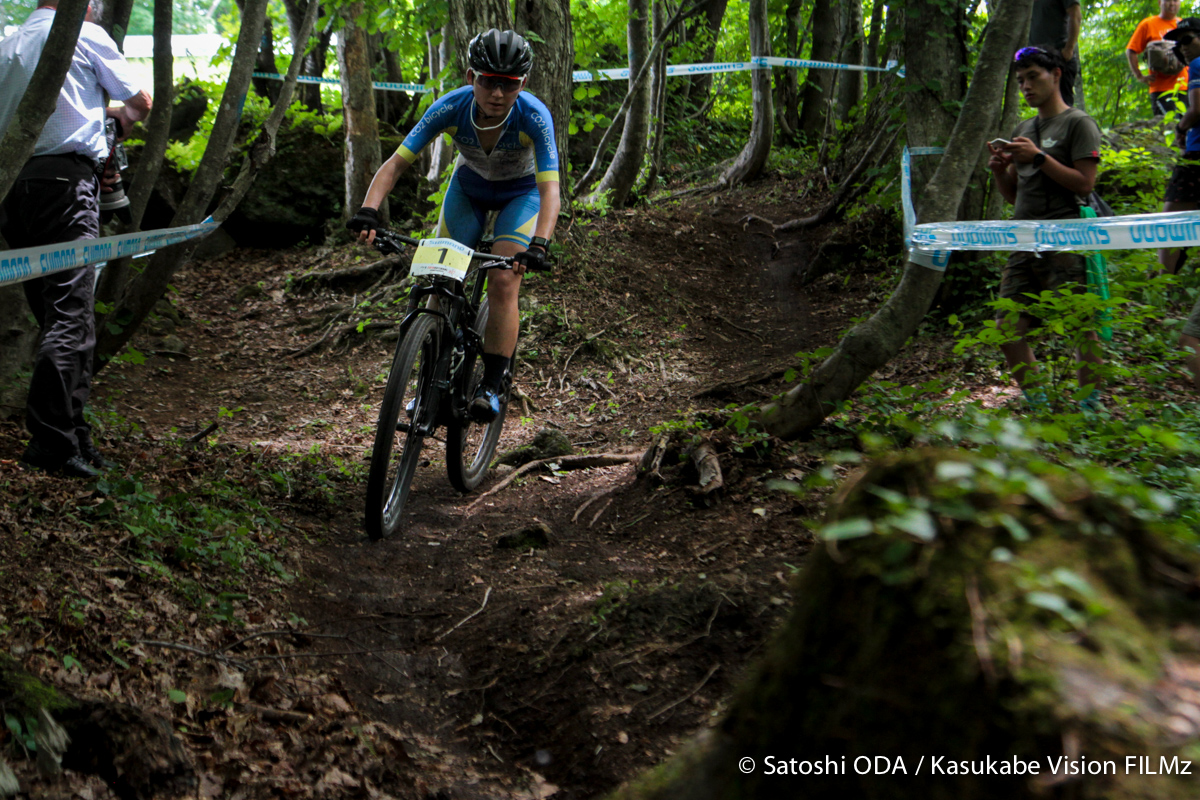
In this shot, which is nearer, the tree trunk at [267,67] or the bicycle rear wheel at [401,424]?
the bicycle rear wheel at [401,424]

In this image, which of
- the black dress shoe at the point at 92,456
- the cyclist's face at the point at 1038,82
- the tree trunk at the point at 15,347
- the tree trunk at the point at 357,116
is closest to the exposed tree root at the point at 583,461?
the black dress shoe at the point at 92,456

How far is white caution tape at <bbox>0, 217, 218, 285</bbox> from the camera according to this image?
10.2ft

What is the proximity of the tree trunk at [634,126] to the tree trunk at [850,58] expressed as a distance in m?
5.82

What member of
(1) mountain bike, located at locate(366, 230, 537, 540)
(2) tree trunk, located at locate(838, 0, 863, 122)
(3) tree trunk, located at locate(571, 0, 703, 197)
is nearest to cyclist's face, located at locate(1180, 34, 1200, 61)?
(3) tree trunk, located at locate(571, 0, 703, 197)

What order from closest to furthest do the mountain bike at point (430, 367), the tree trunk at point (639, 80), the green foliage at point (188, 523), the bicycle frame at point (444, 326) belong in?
the green foliage at point (188, 523), the mountain bike at point (430, 367), the bicycle frame at point (444, 326), the tree trunk at point (639, 80)

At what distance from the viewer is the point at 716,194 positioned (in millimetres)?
13766

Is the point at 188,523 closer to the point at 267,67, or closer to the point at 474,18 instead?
the point at 474,18

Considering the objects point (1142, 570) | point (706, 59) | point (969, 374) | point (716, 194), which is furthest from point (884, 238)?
point (706, 59)

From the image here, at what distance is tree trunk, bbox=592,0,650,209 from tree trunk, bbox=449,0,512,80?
118 inches

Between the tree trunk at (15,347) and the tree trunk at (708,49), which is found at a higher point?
the tree trunk at (708,49)

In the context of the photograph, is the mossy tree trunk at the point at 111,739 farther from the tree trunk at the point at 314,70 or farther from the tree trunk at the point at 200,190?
the tree trunk at the point at 314,70

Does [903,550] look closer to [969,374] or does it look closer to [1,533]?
[1,533]

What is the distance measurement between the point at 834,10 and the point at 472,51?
1437cm

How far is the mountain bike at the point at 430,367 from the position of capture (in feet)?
12.7
